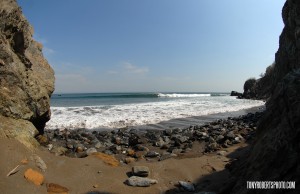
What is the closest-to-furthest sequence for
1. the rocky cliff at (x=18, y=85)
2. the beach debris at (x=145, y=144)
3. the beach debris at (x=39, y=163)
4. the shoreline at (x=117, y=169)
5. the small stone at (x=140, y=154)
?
the shoreline at (x=117, y=169)
the beach debris at (x=39, y=163)
the rocky cliff at (x=18, y=85)
the small stone at (x=140, y=154)
the beach debris at (x=145, y=144)

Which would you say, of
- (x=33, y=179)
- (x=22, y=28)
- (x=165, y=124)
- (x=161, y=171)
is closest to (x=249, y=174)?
(x=161, y=171)

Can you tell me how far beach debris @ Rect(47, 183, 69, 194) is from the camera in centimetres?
448

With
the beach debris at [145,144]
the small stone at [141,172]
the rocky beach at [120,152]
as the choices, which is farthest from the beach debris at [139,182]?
the beach debris at [145,144]

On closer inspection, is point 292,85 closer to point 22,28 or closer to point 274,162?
point 274,162

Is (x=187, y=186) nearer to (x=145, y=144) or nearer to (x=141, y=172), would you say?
(x=141, y=172)

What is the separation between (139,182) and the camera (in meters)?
5.16

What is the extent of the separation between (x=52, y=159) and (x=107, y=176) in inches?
55.2

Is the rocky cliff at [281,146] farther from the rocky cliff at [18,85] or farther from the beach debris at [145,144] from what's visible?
the rocky cliff at [18,85]

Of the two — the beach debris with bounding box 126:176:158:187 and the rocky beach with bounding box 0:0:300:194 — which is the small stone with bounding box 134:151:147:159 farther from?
the beach debris with bounding box 126:176:158:187

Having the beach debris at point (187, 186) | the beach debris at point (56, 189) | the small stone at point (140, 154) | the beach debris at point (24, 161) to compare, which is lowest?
the small stone at point (140, 154)

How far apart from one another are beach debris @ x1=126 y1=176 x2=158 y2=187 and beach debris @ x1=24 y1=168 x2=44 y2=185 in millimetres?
1645

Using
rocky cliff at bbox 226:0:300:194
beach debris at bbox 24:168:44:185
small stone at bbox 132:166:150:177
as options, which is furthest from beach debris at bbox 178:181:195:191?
beach debris at bbox 24:168:44:185

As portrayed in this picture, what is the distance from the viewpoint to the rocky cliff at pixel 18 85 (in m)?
6.24

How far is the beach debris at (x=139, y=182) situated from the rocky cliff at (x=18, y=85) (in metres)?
2.63
